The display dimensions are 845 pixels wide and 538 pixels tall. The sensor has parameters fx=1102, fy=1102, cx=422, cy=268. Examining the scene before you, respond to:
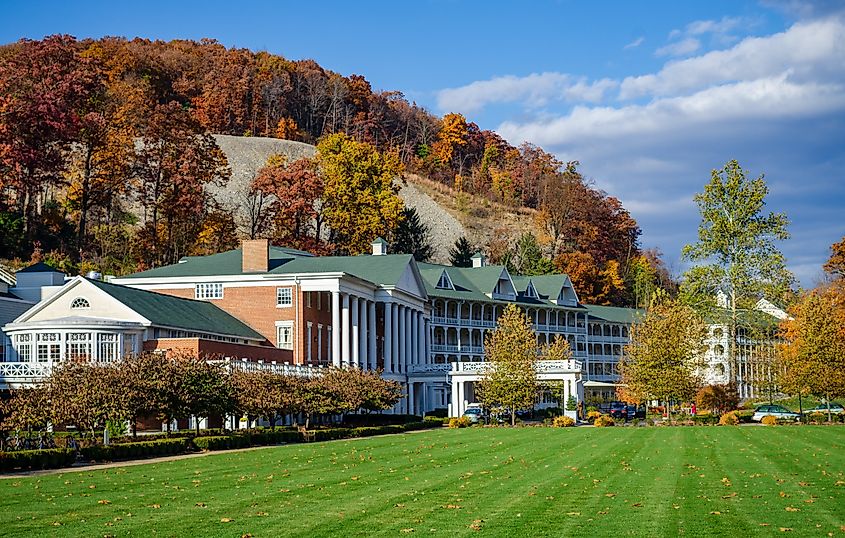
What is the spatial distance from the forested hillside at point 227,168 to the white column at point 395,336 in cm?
1320

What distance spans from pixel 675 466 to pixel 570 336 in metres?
78.7

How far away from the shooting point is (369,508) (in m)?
18.1

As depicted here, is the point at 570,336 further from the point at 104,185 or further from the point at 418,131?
the point at 418,131

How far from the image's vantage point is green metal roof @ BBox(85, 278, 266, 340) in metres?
54.7

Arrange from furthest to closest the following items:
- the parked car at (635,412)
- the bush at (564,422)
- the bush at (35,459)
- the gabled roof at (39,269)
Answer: the parked car at (635,412) < the gabled roof at (39,269) < the bush at (564,422) < the bush at (35,459)

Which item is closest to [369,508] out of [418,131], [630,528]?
[630,528]

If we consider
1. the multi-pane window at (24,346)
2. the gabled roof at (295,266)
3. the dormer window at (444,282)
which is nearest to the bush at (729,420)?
the gabled roof at (295,266)

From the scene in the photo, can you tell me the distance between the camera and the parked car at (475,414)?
64.0 m

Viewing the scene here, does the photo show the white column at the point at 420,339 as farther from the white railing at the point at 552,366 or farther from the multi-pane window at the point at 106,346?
the multi-pane window at the point at 106,346

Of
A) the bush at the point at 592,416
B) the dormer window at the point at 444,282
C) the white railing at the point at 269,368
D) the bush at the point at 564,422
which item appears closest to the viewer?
the white railing at the point at 269,368

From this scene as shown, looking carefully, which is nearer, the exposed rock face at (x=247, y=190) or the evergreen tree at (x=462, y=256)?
the evergreen tree at (x=462, y=256)

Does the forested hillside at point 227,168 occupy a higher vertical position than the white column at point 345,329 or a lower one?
higher

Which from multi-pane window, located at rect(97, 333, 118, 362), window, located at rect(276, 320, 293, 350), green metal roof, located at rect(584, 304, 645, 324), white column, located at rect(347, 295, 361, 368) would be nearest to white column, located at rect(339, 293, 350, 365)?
white column, located at rect(347, 295, 361, 368)

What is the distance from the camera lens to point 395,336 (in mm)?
78125
